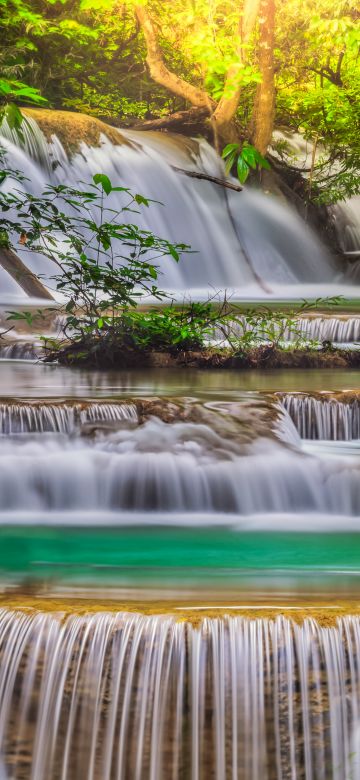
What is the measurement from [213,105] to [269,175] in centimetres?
116

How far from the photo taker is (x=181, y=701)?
169 centimetres

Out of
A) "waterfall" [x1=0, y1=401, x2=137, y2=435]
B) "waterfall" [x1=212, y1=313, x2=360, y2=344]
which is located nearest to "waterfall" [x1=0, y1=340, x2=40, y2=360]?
"waterfall" [x1=212, y1=313, x2=360, y2=344]

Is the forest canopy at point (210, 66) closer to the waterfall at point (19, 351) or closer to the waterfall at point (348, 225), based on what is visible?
the waterfall at point (348, 225)

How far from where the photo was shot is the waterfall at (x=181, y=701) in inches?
65.2

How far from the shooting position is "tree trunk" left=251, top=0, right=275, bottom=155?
10.1 meters

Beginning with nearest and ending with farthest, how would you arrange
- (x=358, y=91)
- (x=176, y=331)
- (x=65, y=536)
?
(x=65, y=536) < (x=176, y=331) < (x=358, y=91)

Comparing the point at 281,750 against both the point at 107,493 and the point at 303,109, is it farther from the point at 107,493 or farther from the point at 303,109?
the point at 303,109

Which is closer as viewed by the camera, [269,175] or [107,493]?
[107,493]

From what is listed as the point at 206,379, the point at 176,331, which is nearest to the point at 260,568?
the point at 206,379

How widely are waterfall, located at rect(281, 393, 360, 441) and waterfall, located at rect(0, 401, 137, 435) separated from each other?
758 millimetres

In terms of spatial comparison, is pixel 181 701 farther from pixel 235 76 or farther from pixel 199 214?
pixel 235 76

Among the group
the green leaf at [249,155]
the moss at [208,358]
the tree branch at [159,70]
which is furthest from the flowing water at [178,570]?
the tree branch at [159,70]

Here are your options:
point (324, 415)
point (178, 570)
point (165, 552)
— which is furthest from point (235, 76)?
point (178, 570)

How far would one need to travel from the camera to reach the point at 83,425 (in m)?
3.48
